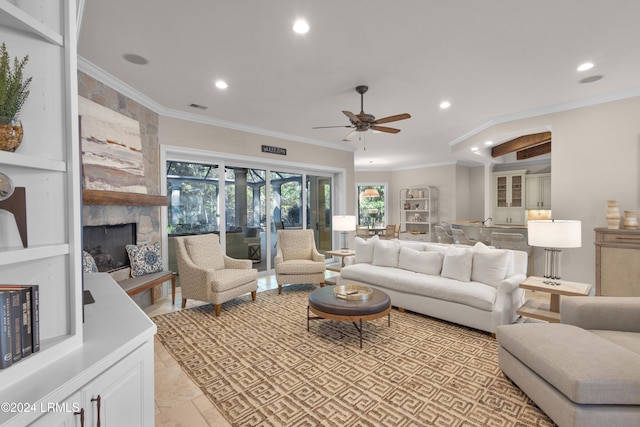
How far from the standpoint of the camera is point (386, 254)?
4.40 meters

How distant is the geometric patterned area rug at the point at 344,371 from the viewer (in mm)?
1934

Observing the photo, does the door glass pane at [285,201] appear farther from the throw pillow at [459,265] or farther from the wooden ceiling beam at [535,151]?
the wooden ceiling beam at [535,151]

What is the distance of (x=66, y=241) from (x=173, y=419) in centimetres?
144

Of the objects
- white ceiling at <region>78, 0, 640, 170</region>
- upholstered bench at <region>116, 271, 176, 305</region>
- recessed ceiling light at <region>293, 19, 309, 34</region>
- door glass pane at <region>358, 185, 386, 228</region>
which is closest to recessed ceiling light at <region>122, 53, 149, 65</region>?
white ceiling at <region>78, 0, 640, 170</region>

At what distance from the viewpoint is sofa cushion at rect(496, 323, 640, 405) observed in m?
1.58

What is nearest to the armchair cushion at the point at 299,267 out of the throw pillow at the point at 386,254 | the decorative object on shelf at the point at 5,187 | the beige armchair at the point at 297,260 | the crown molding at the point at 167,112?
the beige armchair at the point at 297,260

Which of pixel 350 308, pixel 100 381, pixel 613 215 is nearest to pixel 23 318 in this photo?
pixel 100 381

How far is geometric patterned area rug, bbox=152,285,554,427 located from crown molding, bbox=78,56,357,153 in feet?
9.43

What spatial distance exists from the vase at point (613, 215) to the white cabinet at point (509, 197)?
471 centimetres

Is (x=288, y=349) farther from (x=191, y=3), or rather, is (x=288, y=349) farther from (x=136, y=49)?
(x=136, y=49)

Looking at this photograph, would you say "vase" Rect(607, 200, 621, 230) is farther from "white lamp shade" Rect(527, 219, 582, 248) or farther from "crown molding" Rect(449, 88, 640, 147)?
"white lamp shade" Rect(527, 219, 582, 248)

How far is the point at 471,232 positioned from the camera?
6176 millimetres

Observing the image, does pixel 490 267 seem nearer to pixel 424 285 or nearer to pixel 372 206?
pixel 424 285

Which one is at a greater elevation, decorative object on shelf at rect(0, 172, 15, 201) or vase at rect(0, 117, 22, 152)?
vase at rect(0, 117, 22, 152)
